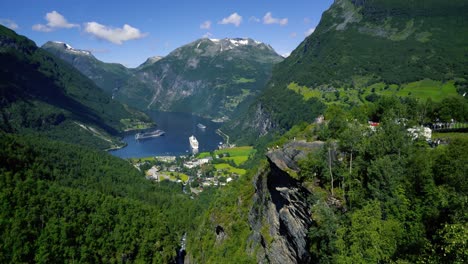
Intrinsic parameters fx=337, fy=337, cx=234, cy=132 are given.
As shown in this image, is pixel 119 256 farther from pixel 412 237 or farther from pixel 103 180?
pixel 412 237

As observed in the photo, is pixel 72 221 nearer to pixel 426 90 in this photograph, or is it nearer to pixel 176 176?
pixel 176 176

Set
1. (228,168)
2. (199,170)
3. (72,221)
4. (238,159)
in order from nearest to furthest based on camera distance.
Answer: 1. (72,221)
2. (228,168)
3. (199,170)
4. (238,159)

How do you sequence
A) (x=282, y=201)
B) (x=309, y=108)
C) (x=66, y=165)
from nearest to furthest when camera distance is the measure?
(x=282, y=201) < (x=66, y=165) < (x=309, y=108)

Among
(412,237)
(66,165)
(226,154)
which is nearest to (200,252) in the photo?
(412,237)

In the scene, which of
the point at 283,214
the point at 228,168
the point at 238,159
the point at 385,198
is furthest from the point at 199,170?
the point at 385,198

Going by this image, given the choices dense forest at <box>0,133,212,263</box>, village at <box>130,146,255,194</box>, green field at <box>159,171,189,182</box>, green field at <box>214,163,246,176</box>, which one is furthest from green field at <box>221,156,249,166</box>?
dense forest at <box>0,133,212,263</box>

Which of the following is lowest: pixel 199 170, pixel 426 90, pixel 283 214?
pixel 199 170

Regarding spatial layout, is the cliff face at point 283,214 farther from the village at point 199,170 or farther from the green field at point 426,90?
the green field at point 426,90
